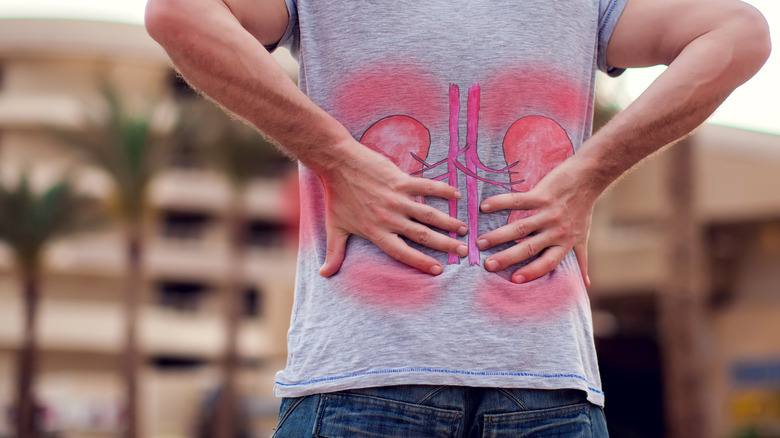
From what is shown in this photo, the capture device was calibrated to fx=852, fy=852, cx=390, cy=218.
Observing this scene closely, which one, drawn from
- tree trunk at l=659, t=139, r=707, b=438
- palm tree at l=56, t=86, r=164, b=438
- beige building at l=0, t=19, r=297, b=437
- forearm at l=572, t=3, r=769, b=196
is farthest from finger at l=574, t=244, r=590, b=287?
beige building at l=0, t=19, r=297, b=437

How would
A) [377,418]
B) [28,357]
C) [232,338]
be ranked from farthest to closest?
1. [232,338]
2. [28,357]
3. [377,418]

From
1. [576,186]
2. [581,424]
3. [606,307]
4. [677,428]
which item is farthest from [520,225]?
[606,307]

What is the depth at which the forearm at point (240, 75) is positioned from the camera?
1.48m

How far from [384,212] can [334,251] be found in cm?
12

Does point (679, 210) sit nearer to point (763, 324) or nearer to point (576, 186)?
point (763, 324)

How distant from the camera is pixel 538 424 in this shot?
58.2 inches

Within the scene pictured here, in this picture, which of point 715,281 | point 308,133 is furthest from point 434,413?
point 715,281

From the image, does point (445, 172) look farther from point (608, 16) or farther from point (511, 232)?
point (608, 16)

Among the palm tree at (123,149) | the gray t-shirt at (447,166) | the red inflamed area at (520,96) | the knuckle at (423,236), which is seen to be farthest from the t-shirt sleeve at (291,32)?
the palm tree at (123,149)

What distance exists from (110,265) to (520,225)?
40.6 meters

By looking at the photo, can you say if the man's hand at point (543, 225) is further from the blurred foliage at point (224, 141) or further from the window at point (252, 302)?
the window at point (252, 302)

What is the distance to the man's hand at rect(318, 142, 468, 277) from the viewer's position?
1506 mm

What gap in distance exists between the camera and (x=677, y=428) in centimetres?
1126

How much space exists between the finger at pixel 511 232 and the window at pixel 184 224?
4302 centimetres
